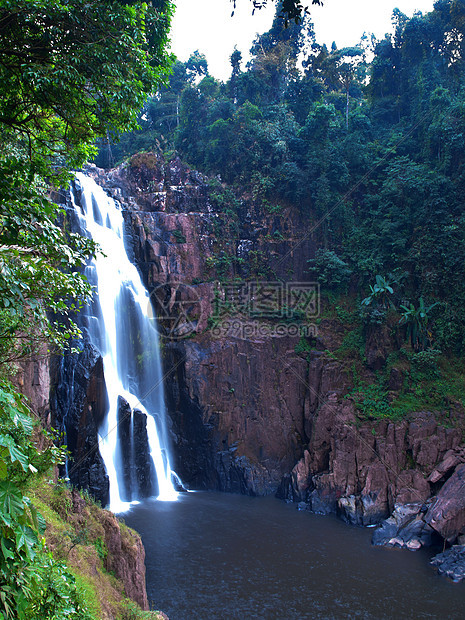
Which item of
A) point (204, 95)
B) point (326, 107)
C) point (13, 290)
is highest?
point (204, 95)

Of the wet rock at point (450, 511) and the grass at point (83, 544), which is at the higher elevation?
the grass at point (83, 544)

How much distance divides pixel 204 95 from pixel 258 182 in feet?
30.5

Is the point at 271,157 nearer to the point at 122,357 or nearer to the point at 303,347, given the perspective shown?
the point at 303,347

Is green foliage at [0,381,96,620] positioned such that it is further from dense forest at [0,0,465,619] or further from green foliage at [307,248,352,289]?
green foliage at [307,248,352,289]

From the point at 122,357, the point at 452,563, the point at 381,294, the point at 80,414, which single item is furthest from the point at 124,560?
the point at 381,294

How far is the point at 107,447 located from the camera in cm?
1900

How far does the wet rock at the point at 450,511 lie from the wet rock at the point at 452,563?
712mm

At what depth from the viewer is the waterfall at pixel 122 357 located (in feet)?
64.0

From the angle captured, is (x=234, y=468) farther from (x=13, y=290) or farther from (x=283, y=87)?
(x=283, y=87)

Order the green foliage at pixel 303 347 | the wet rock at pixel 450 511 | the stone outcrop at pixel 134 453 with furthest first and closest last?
1. the green foliage at pixel 303 347
2. the stone outcrop at pixel 134 453
3. the wet rock at pixel 450 511

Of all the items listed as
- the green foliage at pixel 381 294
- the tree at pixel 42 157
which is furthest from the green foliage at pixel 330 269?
the tree at pixel 42 157

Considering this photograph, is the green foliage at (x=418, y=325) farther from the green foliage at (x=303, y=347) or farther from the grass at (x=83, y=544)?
the grass at (x=83, y=544)

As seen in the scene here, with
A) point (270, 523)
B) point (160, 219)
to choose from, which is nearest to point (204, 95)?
point (160, 219)

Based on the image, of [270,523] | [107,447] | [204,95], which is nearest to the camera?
[270,523]
